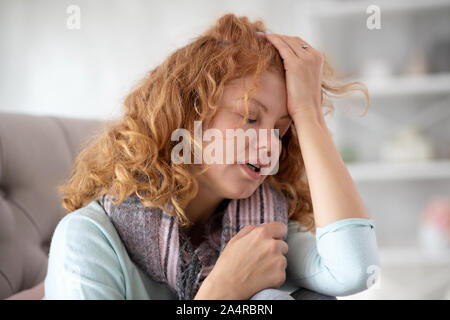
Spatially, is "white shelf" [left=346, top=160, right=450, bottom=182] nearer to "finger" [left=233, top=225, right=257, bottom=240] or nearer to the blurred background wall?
the blurred background wall

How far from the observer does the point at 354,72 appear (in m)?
2.17

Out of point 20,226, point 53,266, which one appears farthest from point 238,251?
point 20,226

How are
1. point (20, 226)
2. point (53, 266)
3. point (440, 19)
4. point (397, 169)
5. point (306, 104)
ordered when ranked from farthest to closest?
point (440, 19)
point (397, 169)
point (20, 226)
point (306, 104)
point (53, 266)

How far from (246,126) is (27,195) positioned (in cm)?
56

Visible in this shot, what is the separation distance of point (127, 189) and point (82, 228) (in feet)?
0.29

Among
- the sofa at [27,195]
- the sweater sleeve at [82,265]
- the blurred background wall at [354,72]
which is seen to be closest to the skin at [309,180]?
the sweater sleeve at [82,265]

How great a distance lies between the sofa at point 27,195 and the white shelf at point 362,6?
1.58m

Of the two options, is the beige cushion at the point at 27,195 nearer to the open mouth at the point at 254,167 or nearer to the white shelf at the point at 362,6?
the open mouth at the point at 254,167

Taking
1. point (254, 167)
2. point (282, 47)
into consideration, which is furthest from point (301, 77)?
point (254, 167)

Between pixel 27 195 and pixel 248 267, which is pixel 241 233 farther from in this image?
pixel 27 195

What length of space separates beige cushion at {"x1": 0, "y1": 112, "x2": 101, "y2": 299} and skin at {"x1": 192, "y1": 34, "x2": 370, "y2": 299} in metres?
0.42

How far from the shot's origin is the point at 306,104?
0.69m

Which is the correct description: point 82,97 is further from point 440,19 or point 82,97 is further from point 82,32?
point 440,19

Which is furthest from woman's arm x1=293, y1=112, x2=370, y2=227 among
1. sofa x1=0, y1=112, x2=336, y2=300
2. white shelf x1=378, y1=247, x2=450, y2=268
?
white shelf x1=378, y1=247, x2=450, y2=268
